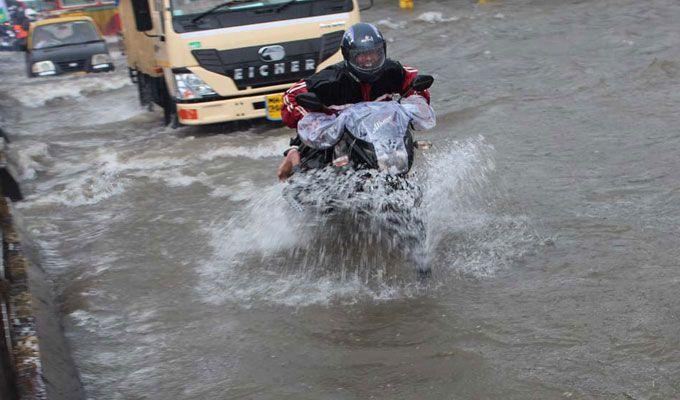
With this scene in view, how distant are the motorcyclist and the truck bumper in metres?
4.50

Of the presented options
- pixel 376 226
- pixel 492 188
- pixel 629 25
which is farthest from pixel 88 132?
pixel 629 25

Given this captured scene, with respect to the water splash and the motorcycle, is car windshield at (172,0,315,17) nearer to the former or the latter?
the water splash

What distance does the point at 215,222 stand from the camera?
26.1 ft

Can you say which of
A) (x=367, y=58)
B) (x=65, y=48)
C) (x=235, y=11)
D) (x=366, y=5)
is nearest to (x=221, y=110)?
(x=235, y=11)

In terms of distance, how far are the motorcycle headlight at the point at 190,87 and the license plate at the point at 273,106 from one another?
2.30ft

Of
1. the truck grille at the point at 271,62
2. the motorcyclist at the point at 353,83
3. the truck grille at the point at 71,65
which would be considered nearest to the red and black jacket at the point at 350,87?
the motorcyclist at the point at 353,83

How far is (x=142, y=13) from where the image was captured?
36.4ft

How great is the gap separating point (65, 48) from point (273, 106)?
1016 centimetres

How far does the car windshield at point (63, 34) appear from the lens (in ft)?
63.3

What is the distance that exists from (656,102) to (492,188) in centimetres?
397

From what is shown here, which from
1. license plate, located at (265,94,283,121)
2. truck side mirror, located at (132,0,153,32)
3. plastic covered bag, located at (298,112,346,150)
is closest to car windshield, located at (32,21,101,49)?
truck side mirror, located at (132,0,153,32)

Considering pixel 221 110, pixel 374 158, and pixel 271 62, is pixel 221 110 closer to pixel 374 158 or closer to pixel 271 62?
pixel 271 62

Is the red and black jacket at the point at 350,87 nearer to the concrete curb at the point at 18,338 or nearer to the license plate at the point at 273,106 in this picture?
the concrete curb at the point at 18,338

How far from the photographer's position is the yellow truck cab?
10492 millimetres
